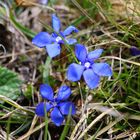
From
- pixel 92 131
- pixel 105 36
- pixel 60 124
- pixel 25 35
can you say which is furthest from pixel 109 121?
pixel 25 35

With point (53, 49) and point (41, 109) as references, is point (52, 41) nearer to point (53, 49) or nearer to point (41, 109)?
point (53, 49)

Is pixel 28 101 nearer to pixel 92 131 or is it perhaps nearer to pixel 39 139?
pixel 39 139

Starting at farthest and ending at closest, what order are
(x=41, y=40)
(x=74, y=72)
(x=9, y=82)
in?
(x=9, y=82), (x=41, y=40), (x=74, y=72)

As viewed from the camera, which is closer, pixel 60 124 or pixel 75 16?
pixel 60 124

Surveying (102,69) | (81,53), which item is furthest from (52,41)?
(102,69)

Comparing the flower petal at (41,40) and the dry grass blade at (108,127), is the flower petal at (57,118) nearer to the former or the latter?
the dry grass blade at (108,127)
